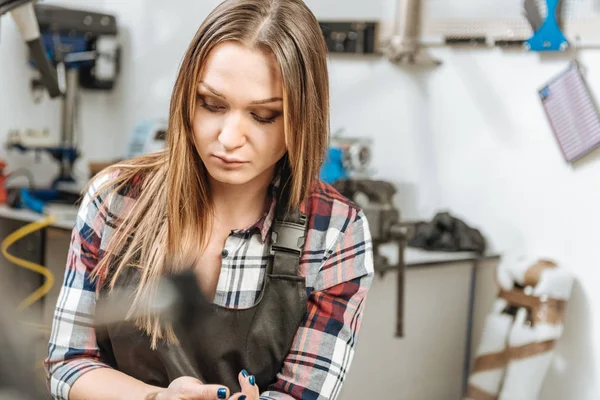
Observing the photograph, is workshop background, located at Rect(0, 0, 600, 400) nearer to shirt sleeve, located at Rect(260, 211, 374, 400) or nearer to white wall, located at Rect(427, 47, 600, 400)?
white wall, located at Rect(427, 47, 600, 400)

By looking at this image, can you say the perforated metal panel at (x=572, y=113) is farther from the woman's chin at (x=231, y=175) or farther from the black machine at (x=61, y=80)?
the woman's chin at (x=231, y=175)

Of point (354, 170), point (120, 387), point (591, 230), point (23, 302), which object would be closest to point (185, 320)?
point (120, 387)

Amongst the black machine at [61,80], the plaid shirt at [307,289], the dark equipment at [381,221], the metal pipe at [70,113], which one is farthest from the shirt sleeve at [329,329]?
the metal pipe at [70,113]

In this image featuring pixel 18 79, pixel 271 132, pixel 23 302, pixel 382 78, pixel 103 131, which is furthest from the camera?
pixel 382 78

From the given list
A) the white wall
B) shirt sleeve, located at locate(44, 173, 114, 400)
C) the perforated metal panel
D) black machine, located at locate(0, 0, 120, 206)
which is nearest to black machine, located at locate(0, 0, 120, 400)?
black machine, located at locate(0, 0, 120, 206)

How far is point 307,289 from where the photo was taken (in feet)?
1.90

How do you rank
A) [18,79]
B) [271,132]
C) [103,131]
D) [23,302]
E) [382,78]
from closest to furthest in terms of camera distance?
[271,132] < [23,302] < [18,79] < [103,131] < [382,78]

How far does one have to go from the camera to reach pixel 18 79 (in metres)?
1.31

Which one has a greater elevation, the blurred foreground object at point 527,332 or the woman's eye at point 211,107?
the woman's eye at point 211,107

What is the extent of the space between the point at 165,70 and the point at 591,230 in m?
0.89

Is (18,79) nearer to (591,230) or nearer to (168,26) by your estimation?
(168,26)

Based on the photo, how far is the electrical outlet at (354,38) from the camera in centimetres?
146

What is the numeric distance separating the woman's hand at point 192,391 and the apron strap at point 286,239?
0.39 feet

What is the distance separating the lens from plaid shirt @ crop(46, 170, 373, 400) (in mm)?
557
